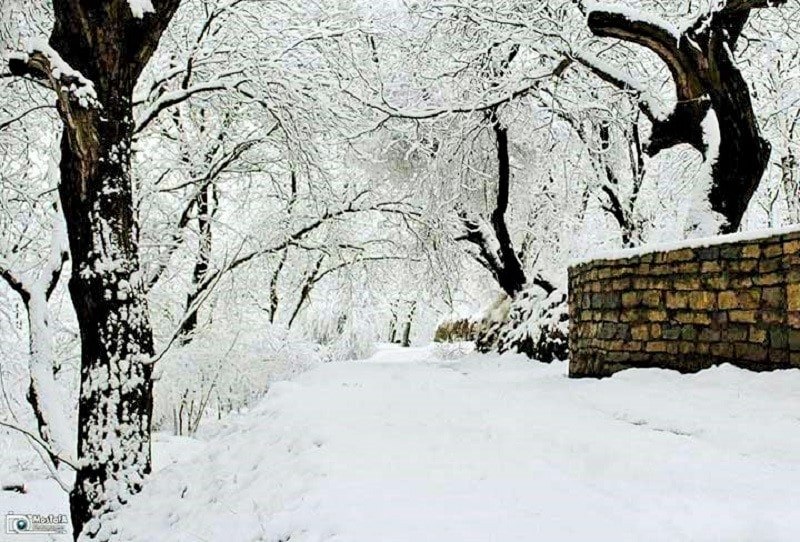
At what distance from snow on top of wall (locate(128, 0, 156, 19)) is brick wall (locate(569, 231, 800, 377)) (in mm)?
5082

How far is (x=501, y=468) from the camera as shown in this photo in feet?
11.2

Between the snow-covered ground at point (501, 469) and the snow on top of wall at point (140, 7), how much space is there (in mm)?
3145

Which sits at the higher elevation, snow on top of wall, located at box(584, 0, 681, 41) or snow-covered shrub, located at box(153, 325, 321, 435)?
snow on top of wall, located at box(584, 0, 681, 41)

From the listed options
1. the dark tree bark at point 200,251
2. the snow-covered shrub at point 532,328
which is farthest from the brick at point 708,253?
the dark tree bark at point 200,251

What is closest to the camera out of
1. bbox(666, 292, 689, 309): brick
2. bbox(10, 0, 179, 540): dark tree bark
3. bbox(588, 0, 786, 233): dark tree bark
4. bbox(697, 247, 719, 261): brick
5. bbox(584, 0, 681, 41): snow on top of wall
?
bbox(10, 0, 179, 540): dark tree bark

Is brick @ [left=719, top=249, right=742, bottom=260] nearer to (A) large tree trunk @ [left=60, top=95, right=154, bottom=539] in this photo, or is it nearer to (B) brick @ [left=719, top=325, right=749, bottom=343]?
(B) brick @ [left=719, top=325, right=749, bottom=343]

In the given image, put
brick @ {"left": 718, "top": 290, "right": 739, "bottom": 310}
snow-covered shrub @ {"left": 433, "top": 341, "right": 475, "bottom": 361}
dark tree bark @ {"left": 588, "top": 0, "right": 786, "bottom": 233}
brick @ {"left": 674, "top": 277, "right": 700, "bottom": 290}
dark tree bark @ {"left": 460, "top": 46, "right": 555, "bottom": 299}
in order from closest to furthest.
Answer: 1. brick @ {"left": 718, "top": 290, "right": 739, "bottom": 310}
2. brick @ {"left": 674, "top": 277, "right": 700, "bottom": 290}
3. dark tree bark @ {"left": 588, "top": 0, "right": 786, "bottom": 233}
4. dark tree bark @ {"left": 460, "top": 46, "right": 555, "bottom": 299}
5. snow-covered shrub @ {"left": 433, "top": 341, "right": 475, "bottom": 361}

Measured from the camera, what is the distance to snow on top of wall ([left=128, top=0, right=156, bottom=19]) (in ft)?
16.0

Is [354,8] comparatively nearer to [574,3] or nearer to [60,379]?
[574,3]

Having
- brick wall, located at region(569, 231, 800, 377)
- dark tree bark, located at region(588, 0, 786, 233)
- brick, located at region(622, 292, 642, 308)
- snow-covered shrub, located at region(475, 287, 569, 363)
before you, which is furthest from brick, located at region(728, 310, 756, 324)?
snow-covered shrub, located at region(475, 287, 569, 363)

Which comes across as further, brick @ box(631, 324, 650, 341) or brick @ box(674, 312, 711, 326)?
brick @ box(631, 324, 650, 341)

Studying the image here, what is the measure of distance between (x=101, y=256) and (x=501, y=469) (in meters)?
3.20

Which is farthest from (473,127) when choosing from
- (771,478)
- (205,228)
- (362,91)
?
(771,478)

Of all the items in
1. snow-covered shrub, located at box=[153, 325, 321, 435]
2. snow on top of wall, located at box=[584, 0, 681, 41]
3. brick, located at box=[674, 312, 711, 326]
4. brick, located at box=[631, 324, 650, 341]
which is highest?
snow on top of wall, located at box=[584, 0, 681, 41]
